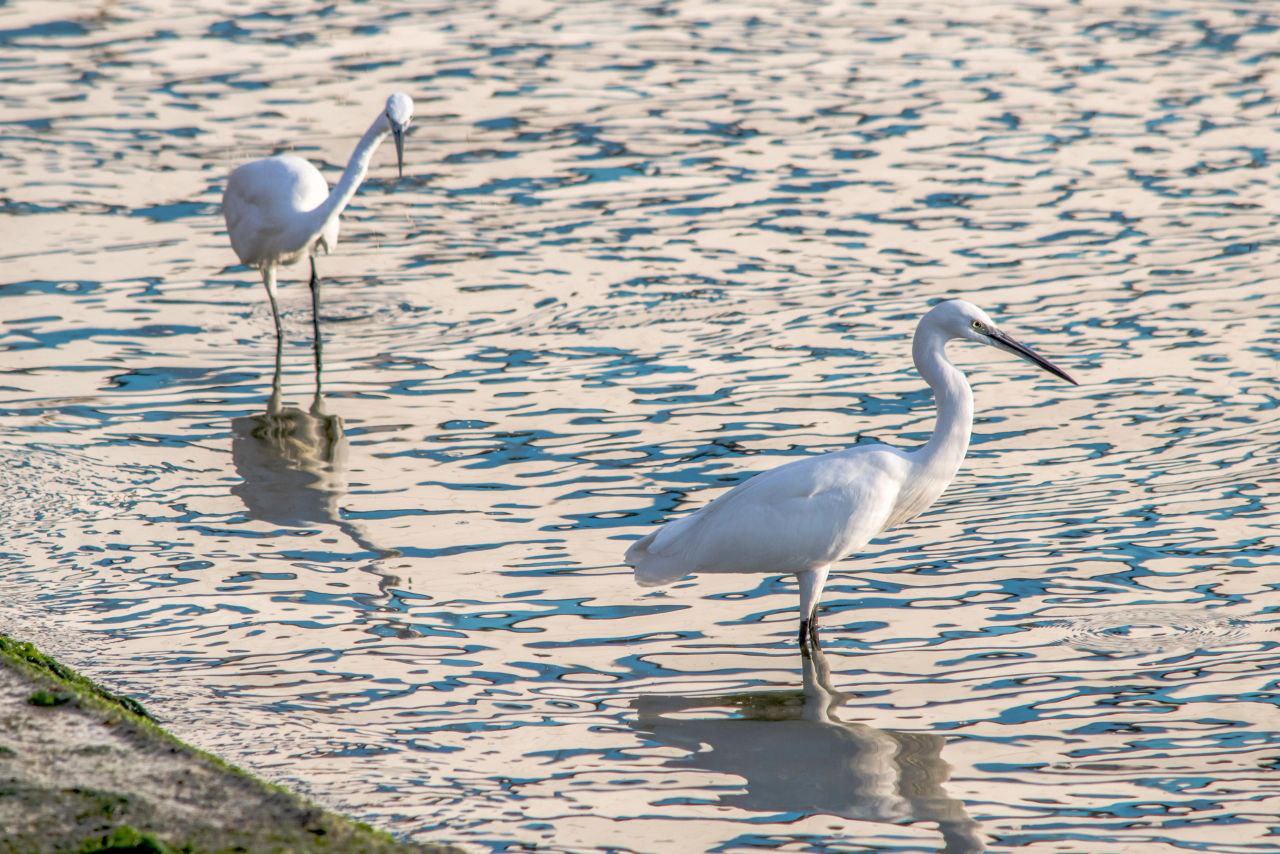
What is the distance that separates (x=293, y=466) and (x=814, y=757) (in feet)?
13.6

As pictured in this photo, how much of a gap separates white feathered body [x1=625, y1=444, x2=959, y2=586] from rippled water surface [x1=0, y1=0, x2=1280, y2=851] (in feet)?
1.25

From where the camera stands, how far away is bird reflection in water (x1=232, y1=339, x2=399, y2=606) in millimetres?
8852

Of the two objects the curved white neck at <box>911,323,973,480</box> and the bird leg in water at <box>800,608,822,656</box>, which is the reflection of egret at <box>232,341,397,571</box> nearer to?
the bird leg in water at <box>800,608,822,656</box>

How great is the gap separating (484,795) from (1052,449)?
13.8 ft

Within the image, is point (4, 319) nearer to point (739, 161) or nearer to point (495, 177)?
point (495, 177)

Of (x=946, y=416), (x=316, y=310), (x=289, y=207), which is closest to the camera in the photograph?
(x=946, y=416)

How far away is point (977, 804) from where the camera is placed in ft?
19.7

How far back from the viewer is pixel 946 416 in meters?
7.40

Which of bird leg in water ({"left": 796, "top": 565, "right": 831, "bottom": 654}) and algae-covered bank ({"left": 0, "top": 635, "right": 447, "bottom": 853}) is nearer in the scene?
algae-covered bank ({"left": 0, "top": 635, "right": 447, "bottom": 853})

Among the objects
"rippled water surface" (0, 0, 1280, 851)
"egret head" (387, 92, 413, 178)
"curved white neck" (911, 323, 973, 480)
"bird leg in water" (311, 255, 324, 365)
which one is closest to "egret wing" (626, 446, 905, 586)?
"curved white neck" (911, 323, 973, 480)

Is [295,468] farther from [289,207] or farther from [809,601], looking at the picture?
A: [809,601]

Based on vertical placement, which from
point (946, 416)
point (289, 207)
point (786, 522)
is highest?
point (289, 207)

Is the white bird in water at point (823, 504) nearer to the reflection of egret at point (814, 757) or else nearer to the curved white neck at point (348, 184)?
the reflection of egret at point (814, 757)

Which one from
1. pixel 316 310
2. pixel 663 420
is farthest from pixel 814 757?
pixel 316 310
